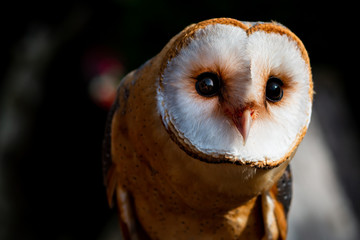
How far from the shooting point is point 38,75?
13.5 feet

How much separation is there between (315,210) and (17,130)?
261cm

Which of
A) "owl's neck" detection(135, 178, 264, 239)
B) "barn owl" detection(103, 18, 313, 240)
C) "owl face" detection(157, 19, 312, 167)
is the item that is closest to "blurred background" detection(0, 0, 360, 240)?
"owl's neck" detection(135, 178, 264, 239)

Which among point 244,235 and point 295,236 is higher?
point 244,235

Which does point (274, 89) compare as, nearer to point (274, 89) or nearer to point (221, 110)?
point (274, 89)

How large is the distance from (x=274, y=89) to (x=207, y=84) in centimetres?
16

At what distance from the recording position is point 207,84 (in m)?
1.03

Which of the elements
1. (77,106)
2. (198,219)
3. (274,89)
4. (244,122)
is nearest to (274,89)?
(274,89)

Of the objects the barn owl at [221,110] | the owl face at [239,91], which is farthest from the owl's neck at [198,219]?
the owl face at [239,91]

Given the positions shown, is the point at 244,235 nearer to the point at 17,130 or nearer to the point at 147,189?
the point at 147,189

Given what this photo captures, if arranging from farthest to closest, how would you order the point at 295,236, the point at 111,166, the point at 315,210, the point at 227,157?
the point at 315,210
the point at 295,236
the point at 111,166
the point at 227,157

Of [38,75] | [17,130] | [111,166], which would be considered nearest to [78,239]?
[17,130]

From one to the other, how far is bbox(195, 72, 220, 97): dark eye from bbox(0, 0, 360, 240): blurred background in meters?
2.37

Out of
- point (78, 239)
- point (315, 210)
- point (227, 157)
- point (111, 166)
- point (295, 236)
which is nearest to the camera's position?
point (227, 157)

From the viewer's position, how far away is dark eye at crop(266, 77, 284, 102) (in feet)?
3.42
